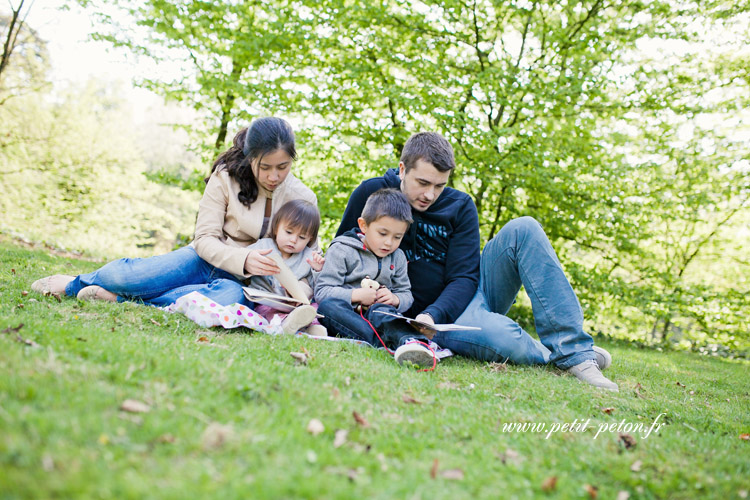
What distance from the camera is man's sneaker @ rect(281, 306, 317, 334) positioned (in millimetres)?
3289

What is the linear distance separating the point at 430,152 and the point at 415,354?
4.85ft

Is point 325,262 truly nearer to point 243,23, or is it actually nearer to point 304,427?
point 304,427

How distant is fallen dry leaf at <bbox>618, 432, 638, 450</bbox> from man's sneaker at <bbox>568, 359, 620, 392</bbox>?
97 centimetres

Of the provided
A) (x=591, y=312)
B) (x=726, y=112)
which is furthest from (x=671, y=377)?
(x=726, y=112)

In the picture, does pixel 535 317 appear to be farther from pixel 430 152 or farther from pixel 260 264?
pixel 260 264

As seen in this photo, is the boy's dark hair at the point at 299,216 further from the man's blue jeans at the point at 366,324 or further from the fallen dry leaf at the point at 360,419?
the fallen dry leaf at the point at 360,419

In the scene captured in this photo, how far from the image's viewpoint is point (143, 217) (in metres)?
Answer: 20.7

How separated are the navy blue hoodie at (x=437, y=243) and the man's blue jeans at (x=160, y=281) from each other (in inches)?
39.2

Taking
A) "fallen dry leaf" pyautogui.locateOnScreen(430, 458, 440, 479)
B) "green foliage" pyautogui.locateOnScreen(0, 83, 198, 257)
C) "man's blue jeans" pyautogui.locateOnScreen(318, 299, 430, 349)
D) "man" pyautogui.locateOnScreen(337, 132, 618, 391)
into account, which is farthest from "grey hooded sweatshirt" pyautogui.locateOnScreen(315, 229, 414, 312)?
"green foliage" pyautogui.locateOnScreen(0, 83, 198, 257)

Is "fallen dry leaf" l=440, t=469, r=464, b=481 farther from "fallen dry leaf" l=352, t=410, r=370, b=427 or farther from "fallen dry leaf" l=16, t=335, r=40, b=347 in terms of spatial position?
"fallen dry leaf" l=16, t=335, r=40, b=347

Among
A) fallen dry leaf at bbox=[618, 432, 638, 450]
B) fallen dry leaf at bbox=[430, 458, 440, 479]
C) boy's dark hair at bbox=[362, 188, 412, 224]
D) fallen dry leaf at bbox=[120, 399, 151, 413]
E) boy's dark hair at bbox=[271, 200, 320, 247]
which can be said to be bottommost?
fallen dry leaf at bbox=[120, 399, 151, 413]

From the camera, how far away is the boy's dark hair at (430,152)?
3580 millimetres

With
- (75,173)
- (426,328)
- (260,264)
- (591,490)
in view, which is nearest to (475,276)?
(426,328)

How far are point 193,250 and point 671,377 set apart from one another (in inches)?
166
